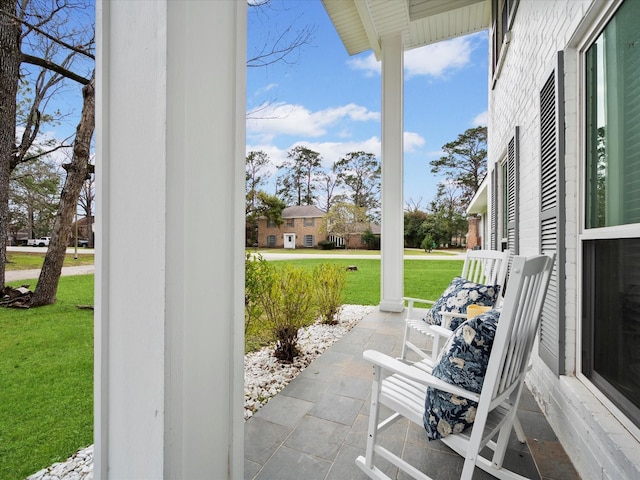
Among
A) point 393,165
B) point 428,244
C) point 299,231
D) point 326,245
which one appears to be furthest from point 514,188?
point 428,244

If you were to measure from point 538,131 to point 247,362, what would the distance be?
2890 mm

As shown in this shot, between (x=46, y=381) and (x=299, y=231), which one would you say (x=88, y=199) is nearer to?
(x=46, y=381)

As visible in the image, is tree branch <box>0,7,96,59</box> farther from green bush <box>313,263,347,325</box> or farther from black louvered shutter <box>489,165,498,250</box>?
black louvered shutter <box>489,165,498,250</box>

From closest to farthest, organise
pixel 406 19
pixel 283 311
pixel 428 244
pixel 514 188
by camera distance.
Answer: pixel 283 311 → pixel 514 188 → pixel 406 19 → pixel 428 244

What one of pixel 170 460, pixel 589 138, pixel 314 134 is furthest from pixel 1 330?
pixel 314 134

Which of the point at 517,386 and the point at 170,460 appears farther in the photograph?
the point at 517,386

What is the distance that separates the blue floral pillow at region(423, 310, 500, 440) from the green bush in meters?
2.73

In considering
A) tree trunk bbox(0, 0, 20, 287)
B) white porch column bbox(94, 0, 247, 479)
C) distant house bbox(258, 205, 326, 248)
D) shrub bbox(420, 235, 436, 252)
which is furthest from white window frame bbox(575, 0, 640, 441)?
shrub bbox(420, 235, 436, 252)

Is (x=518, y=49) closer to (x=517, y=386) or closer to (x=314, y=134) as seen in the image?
(x=517, y=386)

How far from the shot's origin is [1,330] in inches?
44.8

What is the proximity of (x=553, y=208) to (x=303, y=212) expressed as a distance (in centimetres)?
711

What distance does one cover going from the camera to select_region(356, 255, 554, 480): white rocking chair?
1.10m

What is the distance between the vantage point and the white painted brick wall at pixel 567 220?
4.05 ft

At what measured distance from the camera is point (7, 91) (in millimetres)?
992
